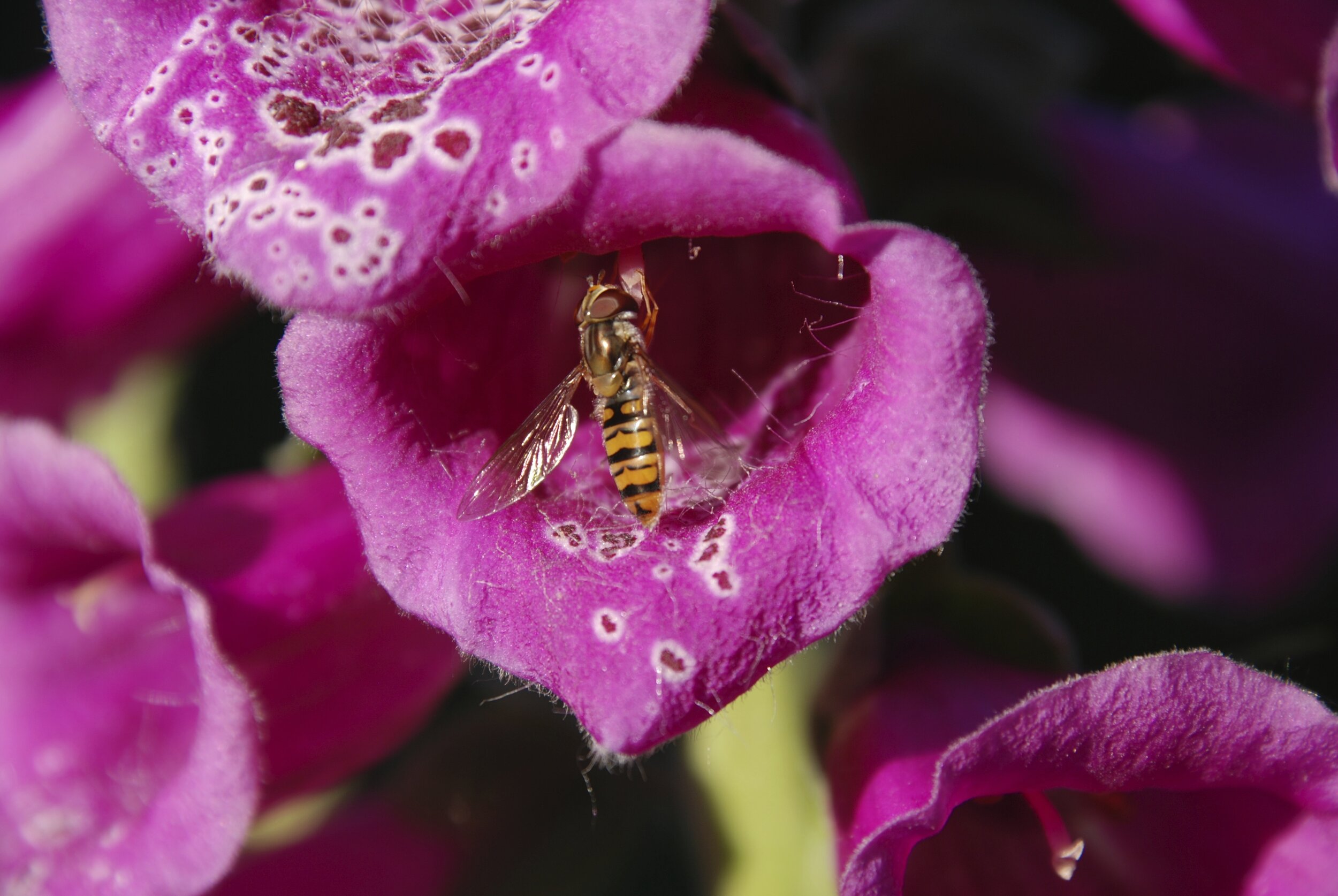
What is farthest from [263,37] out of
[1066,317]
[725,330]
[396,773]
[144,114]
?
[1066,317]

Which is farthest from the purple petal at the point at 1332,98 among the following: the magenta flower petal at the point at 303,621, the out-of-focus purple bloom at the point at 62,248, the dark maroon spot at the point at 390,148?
the out-of-focus purple bloom at the point at 62,248

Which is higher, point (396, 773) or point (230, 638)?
point (230, 638)

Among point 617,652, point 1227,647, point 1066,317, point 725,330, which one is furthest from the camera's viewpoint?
point 1227,647

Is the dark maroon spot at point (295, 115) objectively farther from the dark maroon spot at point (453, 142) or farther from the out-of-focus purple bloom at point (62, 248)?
the out-of-focus purple bloom at point (62, 248)

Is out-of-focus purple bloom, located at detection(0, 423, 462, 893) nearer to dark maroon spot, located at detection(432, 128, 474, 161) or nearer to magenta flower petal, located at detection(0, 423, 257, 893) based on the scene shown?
magenta flower petal, located at detection(0, 423, 257, 893)

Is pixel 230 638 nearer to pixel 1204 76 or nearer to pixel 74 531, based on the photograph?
pixel 74 531

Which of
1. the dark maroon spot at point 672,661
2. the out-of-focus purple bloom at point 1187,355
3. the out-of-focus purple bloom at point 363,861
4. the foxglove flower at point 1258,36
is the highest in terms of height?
the foxglove flower at point 1258,36
